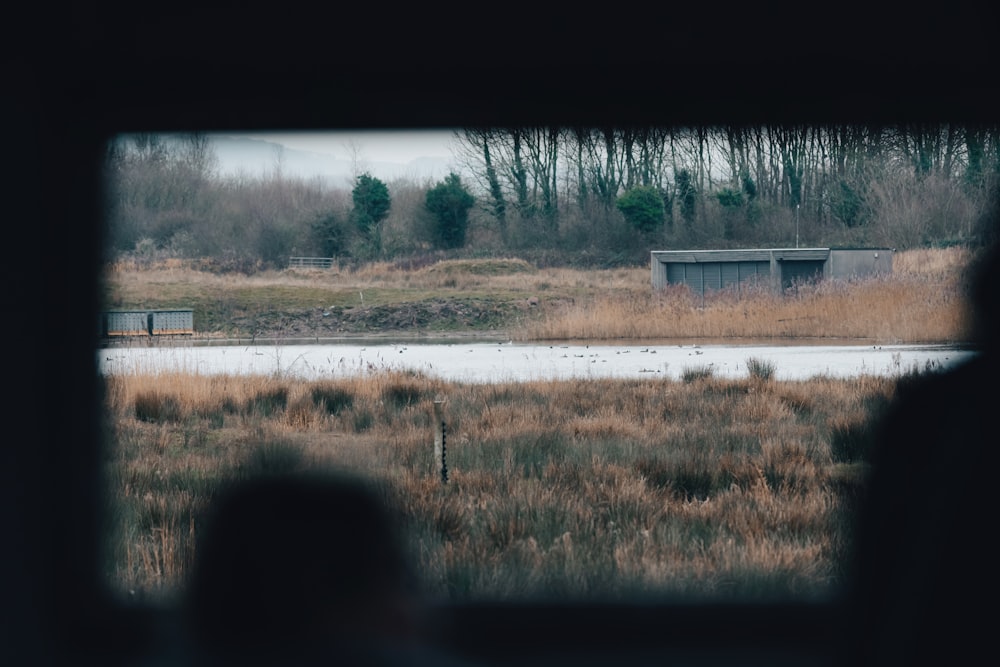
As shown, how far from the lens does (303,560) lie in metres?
2.16

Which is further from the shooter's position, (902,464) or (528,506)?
(528,506)

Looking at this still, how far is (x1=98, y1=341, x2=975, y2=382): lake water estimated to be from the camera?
13562 millimetres

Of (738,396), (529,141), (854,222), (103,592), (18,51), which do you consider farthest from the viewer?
(854,222)

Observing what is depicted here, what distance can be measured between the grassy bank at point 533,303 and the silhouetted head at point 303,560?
1640 centimetres

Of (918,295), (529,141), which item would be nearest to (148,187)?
(918,295)

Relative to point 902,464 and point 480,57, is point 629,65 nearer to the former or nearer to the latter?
point 480,57

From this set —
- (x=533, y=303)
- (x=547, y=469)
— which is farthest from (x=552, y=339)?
(x=547, y=469)

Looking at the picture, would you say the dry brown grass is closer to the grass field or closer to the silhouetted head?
the grass field

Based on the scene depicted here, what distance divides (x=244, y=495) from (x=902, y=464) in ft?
4.24

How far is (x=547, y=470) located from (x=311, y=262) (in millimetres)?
24172

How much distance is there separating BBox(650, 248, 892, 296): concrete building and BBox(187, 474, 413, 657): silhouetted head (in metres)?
20.9

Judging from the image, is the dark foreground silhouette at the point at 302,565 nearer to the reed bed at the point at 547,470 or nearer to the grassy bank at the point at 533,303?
the reed bed at the point at 547,470

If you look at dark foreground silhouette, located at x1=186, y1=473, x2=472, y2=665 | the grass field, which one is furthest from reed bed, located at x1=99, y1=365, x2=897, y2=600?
dark foreground silhouette, located at x1=186, y1=473, x2=472, y2=665

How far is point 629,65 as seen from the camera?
9.95 feet
